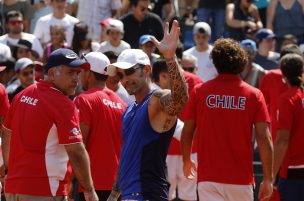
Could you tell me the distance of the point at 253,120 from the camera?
7.82 metres

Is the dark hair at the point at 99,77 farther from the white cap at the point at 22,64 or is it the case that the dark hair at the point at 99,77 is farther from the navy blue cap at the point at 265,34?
the navy blue cap at the point at 265,34

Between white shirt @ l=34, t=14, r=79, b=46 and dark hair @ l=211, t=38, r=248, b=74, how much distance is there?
19.5ft

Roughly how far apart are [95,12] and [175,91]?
857cm

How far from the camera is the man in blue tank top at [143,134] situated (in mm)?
6355

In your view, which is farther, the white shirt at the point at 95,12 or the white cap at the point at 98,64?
the white shirt at the point at 95,12

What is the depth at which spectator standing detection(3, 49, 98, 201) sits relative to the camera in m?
6.93

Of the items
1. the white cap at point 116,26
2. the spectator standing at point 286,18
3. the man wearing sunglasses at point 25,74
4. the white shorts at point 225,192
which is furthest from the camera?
the spectator standing at point 286,18

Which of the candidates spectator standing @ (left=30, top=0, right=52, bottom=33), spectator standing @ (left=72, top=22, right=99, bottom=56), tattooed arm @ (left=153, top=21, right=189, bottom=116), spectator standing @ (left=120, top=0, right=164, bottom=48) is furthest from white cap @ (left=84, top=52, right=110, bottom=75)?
spectator standing @ (left=30, top=0, right=52, bottom=33)

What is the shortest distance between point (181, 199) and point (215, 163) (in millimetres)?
3783

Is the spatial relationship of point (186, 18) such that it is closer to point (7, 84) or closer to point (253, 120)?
point (7, 84)

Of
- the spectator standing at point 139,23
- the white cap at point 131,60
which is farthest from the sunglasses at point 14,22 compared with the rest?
the white cap at point 131,60

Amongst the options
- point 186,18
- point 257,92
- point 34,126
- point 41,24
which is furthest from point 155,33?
point 34,126

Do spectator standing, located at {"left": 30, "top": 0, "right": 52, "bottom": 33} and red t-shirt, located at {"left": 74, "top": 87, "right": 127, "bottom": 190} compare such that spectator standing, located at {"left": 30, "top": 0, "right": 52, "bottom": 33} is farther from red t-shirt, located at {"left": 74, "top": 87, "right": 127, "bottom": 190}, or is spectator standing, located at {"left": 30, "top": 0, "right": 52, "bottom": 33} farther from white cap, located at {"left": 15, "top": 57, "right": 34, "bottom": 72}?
red t-shirt, located at {"left": 74, "top": 87, "right": 127, "bottom": 190}

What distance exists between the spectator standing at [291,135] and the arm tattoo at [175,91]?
2.56 m
